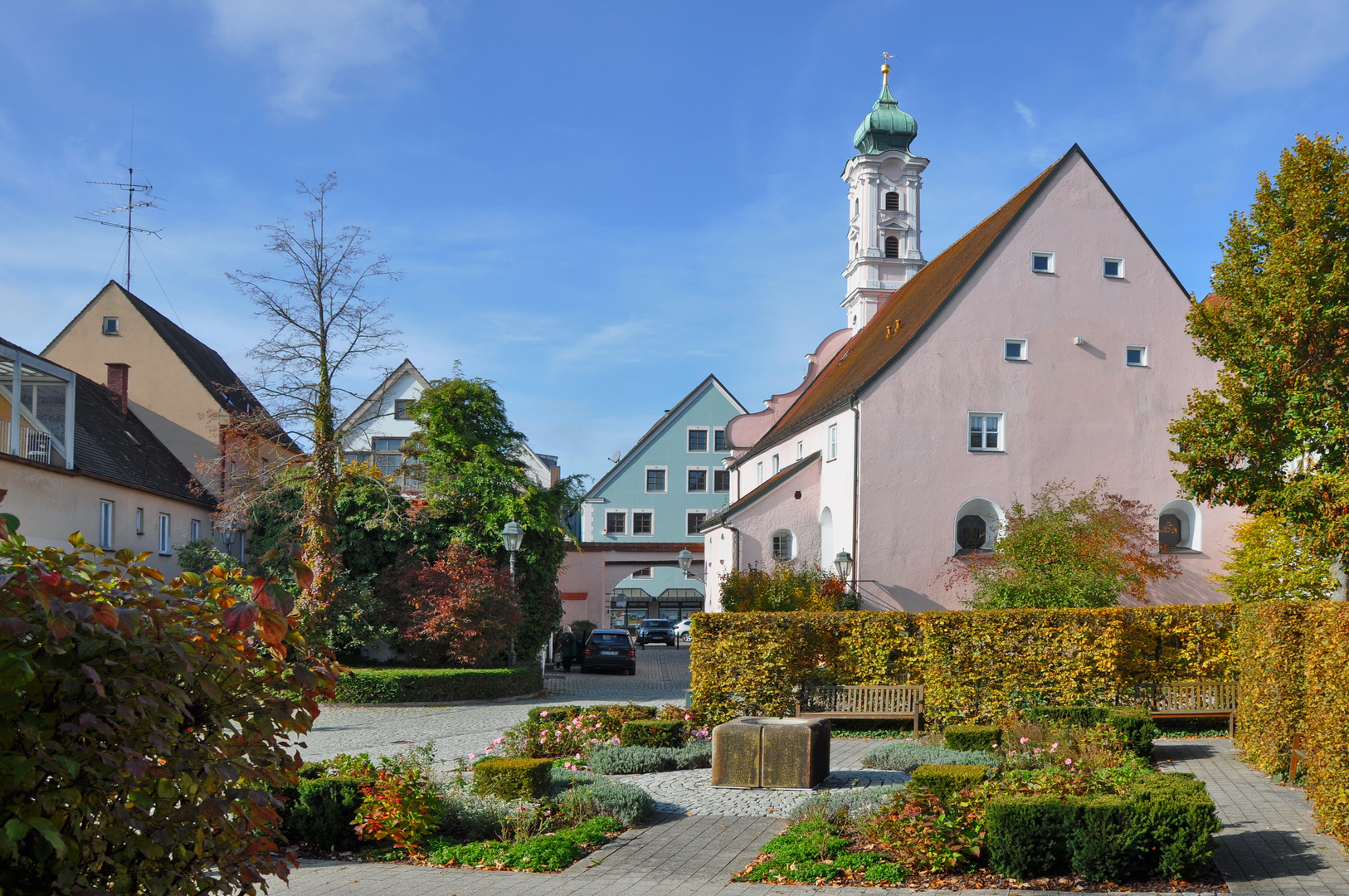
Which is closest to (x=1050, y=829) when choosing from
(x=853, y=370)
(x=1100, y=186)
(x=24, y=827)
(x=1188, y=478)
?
(x=24, y=827)

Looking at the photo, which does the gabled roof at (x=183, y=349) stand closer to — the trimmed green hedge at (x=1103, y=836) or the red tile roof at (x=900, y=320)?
the red tile roof at (x=900, y=320)

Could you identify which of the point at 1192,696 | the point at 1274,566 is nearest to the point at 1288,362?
the point at 1274,566

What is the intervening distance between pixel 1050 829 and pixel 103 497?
27142 millimetres

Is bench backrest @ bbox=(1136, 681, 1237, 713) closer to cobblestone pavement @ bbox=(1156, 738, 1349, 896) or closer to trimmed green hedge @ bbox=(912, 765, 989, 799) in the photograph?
cobblestone pavement @ bbox=(1156, 738, 1349, 896)

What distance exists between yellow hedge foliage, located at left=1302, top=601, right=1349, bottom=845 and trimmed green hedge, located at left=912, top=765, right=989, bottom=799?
2928 mm

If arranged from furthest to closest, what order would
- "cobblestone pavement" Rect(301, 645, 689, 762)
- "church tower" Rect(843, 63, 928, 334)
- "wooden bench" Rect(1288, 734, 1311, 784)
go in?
"church tower" Rect(843, 63, 928, 334), "cobblestone pavement" Rect(301, 645, 689, 762), "wooden bench" Rect(1288, 734, 1311, 784)

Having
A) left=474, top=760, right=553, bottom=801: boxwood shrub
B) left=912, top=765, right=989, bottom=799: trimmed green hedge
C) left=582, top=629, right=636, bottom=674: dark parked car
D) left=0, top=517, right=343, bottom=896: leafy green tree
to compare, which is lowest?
left=582, top=629, right=636, bottom=674: dark parked car

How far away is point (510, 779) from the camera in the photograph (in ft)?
37.4

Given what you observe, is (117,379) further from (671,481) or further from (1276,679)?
(1276,679)

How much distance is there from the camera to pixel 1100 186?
29.3 meters

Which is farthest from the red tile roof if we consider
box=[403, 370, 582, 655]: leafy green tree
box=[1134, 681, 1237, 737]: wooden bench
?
box=[1134, 681, 1237, 737]: wooden bench

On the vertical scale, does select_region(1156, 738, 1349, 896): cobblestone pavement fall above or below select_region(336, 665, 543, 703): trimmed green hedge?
above

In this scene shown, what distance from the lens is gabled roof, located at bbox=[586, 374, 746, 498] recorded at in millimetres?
57719

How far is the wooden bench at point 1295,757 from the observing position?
12.3m
